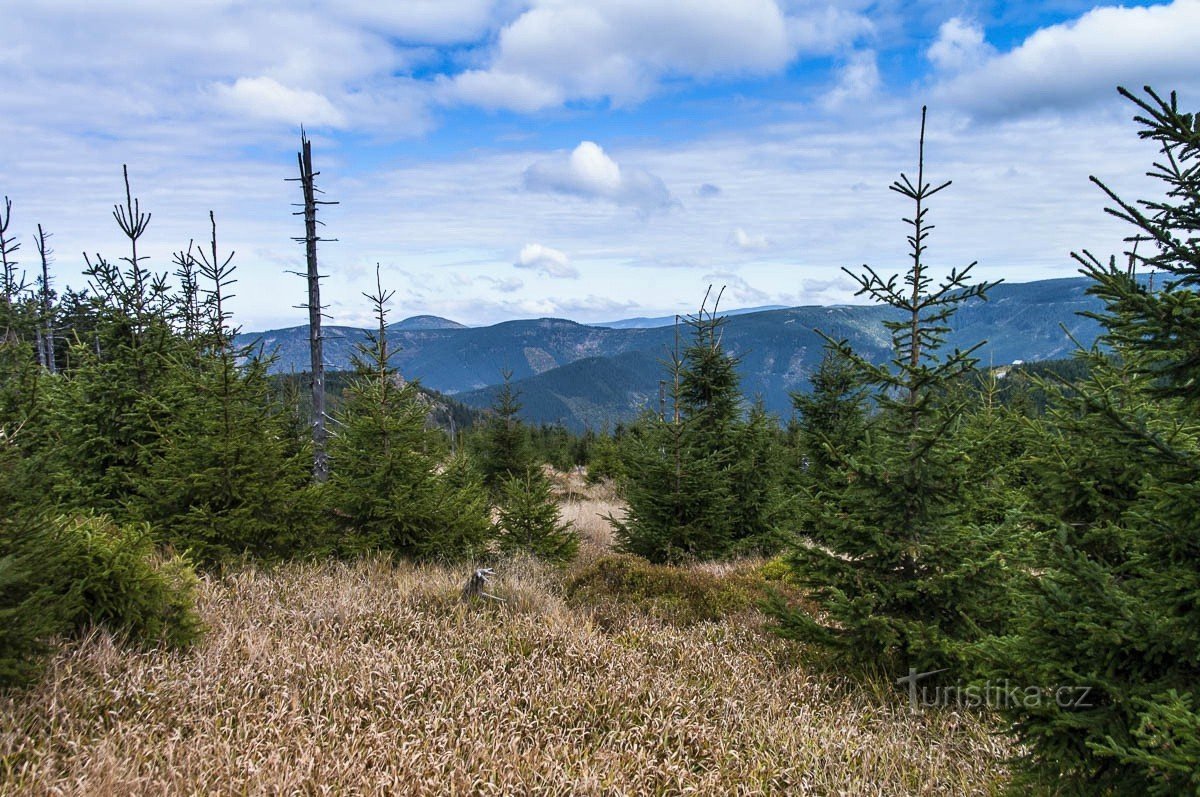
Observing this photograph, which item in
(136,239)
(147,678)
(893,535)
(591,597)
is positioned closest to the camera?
(147,678)

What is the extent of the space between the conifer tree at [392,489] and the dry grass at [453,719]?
355 centimetres

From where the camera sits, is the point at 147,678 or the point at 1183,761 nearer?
the point at 1183,761

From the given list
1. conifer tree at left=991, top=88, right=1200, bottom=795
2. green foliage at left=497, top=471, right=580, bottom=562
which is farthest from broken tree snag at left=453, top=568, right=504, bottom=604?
conifer tree at left=991, top=88, right=1200, bottom=795

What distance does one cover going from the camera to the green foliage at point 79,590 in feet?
11.4

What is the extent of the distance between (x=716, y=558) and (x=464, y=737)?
829 cm

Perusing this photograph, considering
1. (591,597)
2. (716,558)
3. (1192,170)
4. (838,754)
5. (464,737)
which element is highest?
(1192,170)

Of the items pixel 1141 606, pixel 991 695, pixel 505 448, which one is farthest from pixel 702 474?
pixel 505 448

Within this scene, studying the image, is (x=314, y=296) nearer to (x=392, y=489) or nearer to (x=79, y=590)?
(x=392, y=489)

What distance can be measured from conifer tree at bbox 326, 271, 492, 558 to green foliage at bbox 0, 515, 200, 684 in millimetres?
3913

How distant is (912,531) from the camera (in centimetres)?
523

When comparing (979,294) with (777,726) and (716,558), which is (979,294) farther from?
(716,558)

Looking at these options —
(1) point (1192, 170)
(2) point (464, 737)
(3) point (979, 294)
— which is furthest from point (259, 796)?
(3) point (979, 294)

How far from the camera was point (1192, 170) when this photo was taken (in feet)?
9.14

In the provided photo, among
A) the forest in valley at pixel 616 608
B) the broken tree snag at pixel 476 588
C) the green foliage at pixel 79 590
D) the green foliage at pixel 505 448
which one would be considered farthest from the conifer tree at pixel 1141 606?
the green foliage at pixel 505 448
